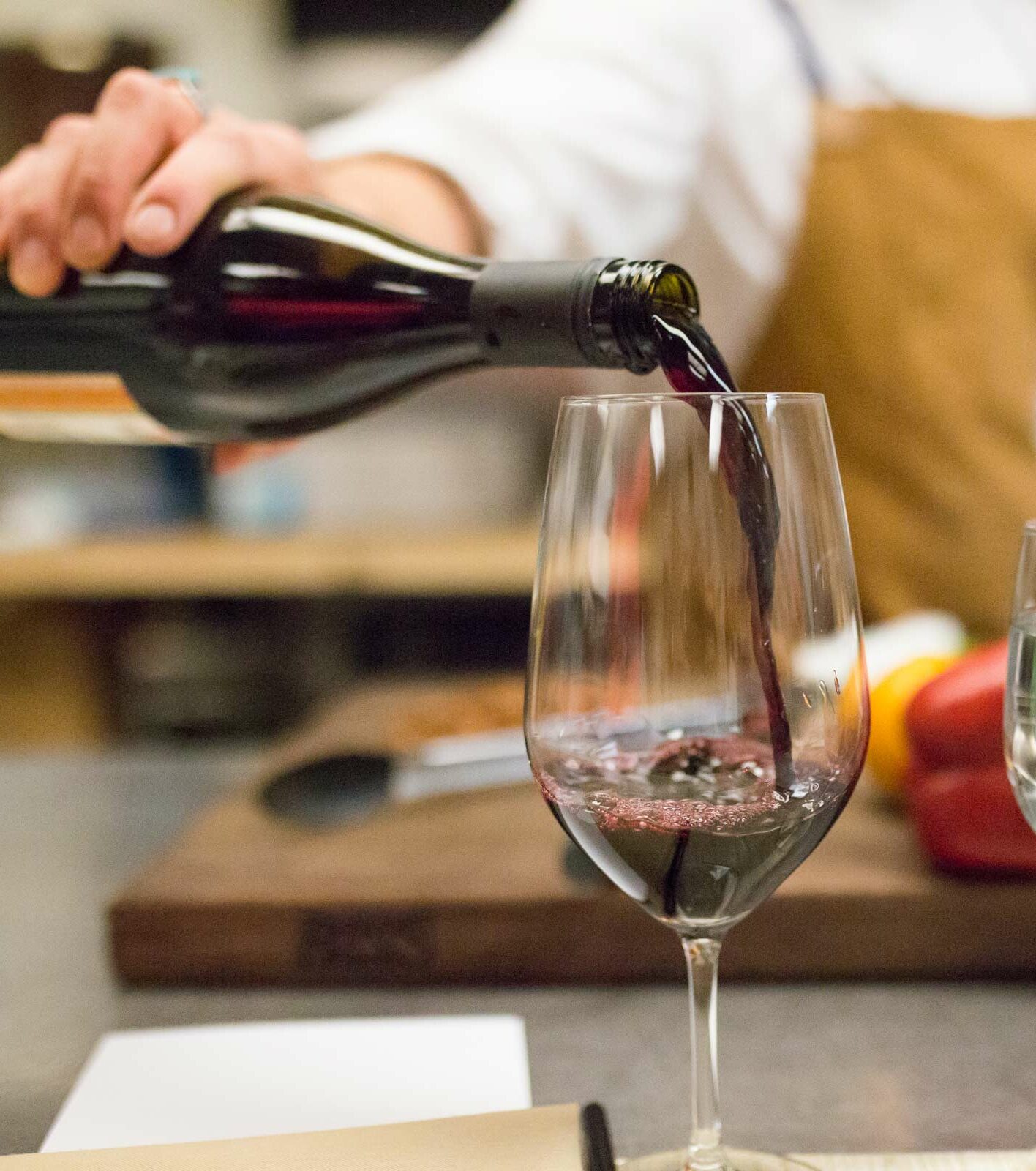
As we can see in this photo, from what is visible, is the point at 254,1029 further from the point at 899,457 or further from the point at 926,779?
the point at 899,457

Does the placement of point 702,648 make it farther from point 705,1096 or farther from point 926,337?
point 926,337

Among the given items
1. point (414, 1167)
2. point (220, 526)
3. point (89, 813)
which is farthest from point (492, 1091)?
point (220, 526)

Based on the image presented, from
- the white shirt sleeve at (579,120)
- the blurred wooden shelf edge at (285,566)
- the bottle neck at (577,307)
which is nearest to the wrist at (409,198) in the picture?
the white shirt sleeve at (579,120)

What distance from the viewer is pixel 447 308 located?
574mm

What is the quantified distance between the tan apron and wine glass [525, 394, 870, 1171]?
78 centimetres

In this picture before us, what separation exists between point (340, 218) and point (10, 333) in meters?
0.17

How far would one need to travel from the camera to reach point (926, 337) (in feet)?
3.80

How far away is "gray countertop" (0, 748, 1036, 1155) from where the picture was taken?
0.45 metres

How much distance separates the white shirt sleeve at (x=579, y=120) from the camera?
92 cm

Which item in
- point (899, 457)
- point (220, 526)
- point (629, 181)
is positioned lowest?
point (220, 526)

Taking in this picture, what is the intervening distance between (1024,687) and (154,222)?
1.28 feet

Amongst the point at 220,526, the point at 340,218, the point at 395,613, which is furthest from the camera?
the point at 220,526

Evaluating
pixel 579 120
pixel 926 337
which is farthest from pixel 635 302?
pixel 926 337

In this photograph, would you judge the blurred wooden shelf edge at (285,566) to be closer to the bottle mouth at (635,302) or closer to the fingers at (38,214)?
the fingers at (38,214)
